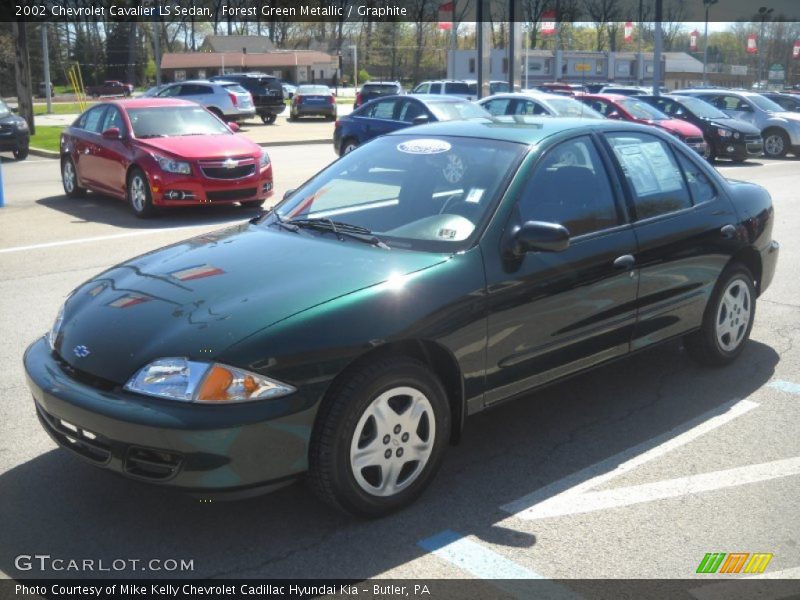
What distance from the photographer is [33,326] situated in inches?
256

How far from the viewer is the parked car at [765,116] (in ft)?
74.2

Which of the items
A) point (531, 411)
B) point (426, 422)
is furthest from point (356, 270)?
point (531, 411)

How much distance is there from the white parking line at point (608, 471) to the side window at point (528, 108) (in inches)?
519

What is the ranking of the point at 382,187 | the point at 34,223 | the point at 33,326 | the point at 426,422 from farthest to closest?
the point at 34,223 < the point at 33,326 < the point at 382,187 < the point at 426,422

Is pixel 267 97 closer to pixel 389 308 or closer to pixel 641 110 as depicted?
pixel 641 110

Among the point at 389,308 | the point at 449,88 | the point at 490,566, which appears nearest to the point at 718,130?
the point at 449,88

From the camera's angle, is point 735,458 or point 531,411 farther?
point 531,411

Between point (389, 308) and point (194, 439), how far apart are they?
94 centimetres

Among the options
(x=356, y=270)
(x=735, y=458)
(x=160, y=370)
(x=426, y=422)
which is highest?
(x=356, y=270)

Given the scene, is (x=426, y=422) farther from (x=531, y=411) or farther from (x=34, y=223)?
(x=34, y=223)

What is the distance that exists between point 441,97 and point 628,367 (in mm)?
12068

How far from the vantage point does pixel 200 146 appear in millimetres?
11906

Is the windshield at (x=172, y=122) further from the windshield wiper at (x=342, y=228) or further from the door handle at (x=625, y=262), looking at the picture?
the door handle at (x=625, y=262)

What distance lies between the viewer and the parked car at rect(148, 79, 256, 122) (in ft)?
98.2
